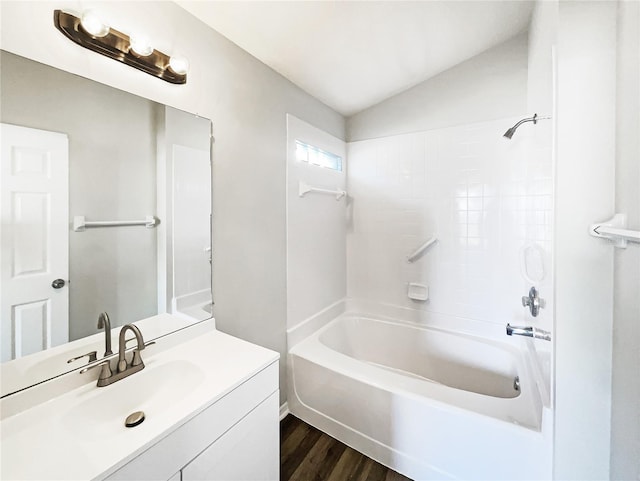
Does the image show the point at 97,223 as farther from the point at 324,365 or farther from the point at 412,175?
the point at 412,175

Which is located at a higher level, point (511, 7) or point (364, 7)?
point (511, 7)

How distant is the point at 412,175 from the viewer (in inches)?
90.7

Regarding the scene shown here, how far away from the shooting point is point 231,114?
57.6 inches

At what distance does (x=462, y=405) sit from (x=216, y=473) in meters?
1.15

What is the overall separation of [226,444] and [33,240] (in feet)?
3.10

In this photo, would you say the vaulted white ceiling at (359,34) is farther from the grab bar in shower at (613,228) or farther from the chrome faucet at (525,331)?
the chrome faucet at (525,331)

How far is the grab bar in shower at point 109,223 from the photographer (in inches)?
36.8

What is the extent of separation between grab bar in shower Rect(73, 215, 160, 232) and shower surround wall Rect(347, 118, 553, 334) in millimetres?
1844

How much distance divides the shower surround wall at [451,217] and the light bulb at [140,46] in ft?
6.18

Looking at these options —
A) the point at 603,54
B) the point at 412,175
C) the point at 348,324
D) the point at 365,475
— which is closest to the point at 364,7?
the point at 603,54

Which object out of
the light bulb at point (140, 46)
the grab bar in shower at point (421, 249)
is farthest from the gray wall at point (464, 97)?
the light bulb at point (140, 46)

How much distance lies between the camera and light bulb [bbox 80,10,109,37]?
90 centimetres

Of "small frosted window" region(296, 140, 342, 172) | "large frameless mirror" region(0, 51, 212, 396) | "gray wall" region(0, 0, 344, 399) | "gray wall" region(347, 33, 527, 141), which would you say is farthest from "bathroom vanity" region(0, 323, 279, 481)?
"gray wall" region(347, 33, 527, 141)

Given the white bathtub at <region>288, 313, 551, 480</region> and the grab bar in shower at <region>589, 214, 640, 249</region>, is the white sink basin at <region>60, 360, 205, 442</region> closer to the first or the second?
the white bathtub at <region>288, 313, 551, 480</region>
